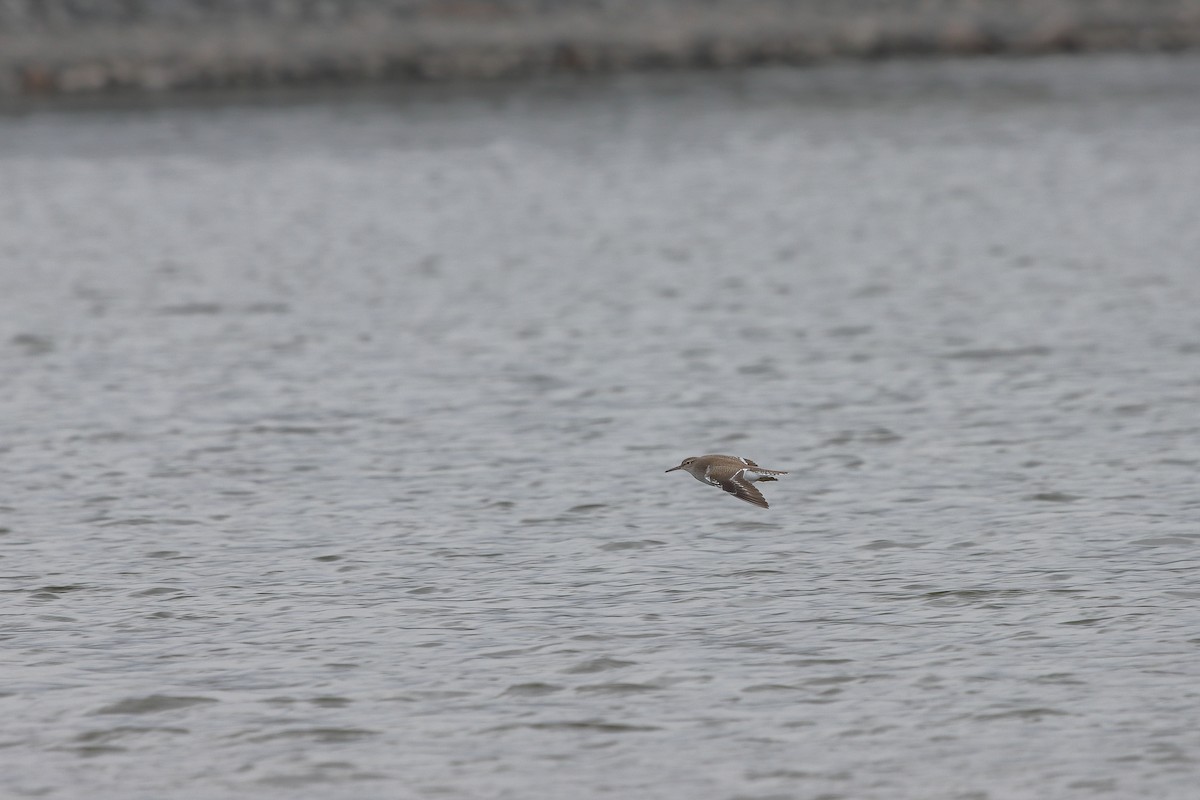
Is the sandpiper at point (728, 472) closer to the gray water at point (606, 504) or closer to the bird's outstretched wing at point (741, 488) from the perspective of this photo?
the bird's outstretched wing at point (741, 488)

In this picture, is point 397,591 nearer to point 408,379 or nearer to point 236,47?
point 408,379

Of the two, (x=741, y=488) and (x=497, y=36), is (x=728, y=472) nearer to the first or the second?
(x=741, y=488)

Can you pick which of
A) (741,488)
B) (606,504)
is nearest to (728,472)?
(741,488)

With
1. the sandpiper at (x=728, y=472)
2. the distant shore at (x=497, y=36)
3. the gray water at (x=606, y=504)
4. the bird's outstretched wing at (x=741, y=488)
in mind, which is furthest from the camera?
the distant shore at (x=497, y=36)

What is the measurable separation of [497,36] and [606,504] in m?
42.0

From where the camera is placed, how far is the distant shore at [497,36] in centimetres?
5219

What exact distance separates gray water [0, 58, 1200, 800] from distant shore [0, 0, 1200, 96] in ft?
68.6

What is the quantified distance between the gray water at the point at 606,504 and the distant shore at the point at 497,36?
2091 cm

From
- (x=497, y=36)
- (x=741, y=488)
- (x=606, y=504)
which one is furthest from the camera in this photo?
(x=497, y=36)

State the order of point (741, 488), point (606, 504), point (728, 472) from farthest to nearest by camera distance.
A: 1. point (606, 504)
2. point (728, 472)
3. point (741, 488)

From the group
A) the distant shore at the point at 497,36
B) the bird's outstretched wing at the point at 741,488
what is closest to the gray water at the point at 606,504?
the bird's outstretched wing at the point at 741,488

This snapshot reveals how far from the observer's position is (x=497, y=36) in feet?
178

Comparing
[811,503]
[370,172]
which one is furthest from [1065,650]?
[370,172]

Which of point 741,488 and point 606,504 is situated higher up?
point 741,488
